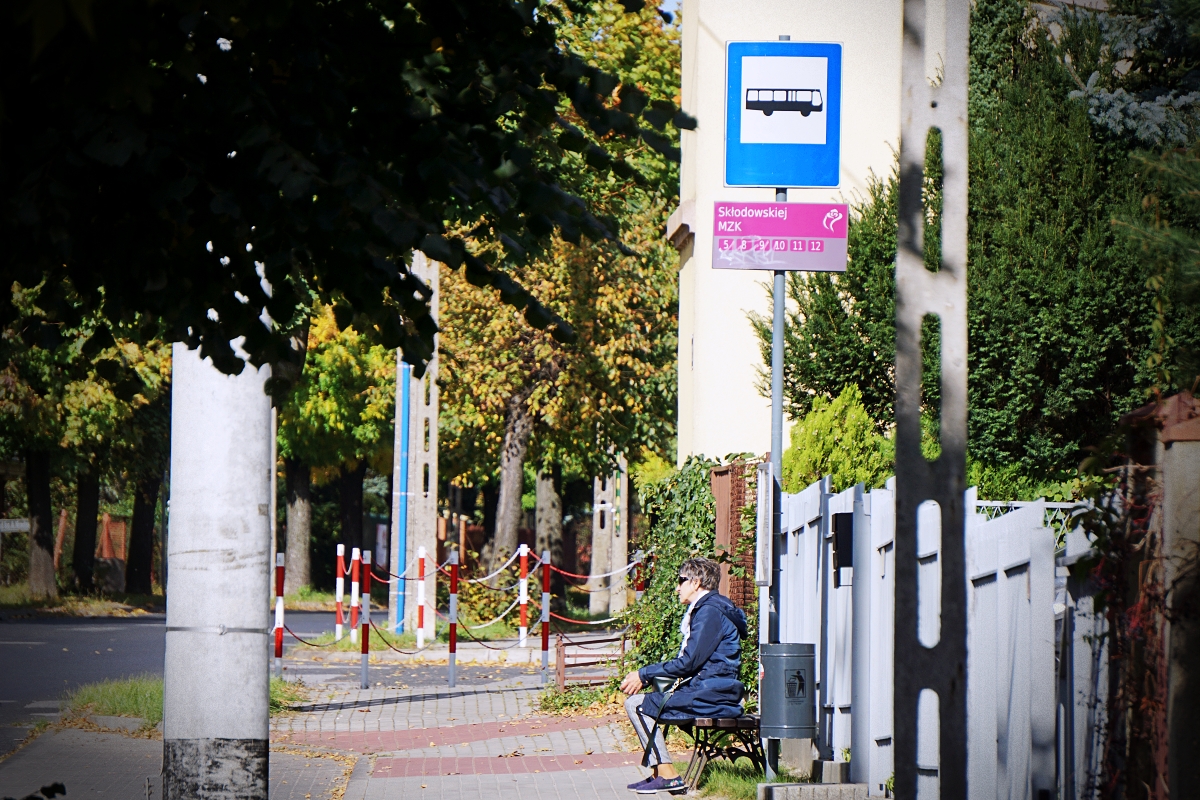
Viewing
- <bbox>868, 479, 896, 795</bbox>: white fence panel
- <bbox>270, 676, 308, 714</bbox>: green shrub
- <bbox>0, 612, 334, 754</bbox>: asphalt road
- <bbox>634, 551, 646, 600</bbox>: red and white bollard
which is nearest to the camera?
<bbox>868, 479, 896, 795</bbox>: white fence panel

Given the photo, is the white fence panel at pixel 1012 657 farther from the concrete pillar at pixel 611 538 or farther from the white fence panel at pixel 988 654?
the concrete pillar at pixel 611 538

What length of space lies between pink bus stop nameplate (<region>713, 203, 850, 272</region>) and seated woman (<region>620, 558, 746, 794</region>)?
6.60 feet

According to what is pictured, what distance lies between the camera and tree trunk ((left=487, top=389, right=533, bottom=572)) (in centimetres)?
2739

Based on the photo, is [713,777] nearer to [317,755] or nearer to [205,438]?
[317,755]

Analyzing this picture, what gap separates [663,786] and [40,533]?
26.5 meters

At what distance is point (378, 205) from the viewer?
3721 millimetres

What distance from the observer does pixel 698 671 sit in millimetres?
9000

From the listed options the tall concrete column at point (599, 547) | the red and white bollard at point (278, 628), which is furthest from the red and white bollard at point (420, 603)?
the tall concrete column at point (599, 547)

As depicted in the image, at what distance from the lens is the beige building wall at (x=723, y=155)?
1964 cm

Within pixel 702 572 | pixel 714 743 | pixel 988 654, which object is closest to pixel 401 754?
pixel 714 743

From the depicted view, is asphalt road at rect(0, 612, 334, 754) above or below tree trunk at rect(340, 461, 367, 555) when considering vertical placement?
below

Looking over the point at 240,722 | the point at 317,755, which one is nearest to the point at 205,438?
the point at 240,722

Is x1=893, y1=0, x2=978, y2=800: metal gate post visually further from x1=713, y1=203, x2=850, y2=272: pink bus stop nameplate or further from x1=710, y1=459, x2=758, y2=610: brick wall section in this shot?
x1=710, y1=459, x2=758, y2=610: brick wall section

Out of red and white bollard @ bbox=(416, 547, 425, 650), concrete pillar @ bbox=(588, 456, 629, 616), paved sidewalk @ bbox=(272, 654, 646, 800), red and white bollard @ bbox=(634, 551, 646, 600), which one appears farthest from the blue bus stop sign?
concrete pillar @ bbox=(588, 456, 629, 616)
